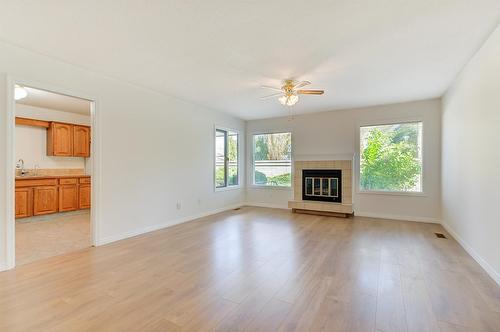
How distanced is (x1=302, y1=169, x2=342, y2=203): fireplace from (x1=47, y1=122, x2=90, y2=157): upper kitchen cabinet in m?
5.88

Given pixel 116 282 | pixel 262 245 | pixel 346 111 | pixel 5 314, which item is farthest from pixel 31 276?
pixel 346 111

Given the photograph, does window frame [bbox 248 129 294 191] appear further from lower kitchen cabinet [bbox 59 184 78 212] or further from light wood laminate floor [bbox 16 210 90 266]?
lower kitchen cabinet [bbox 59 184 78 212]

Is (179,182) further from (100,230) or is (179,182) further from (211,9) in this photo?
(211,9)

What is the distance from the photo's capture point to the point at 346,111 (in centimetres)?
569

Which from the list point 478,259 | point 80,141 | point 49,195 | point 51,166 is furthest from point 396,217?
point 51,166

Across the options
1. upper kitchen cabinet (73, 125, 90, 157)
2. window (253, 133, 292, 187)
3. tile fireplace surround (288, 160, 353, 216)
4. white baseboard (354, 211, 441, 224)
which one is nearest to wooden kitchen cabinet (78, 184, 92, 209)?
upper kitchen cabinet (73, 125, 90, 157)

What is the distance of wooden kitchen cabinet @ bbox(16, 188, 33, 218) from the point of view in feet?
16.0

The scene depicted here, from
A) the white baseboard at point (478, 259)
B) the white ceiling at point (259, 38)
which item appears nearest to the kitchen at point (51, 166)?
the white ceiling at point (259, 38)

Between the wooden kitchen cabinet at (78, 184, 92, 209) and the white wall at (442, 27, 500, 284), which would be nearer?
the white wall at (442, 27, 500, 284)

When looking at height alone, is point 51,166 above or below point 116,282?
above

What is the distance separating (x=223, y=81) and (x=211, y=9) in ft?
5.79

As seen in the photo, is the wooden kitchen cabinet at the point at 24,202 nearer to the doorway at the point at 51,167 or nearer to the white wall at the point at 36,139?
the doorway at the point at 51,167

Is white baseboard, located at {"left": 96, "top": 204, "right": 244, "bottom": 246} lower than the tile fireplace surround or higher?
lower

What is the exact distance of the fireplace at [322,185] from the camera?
18.4 ft
